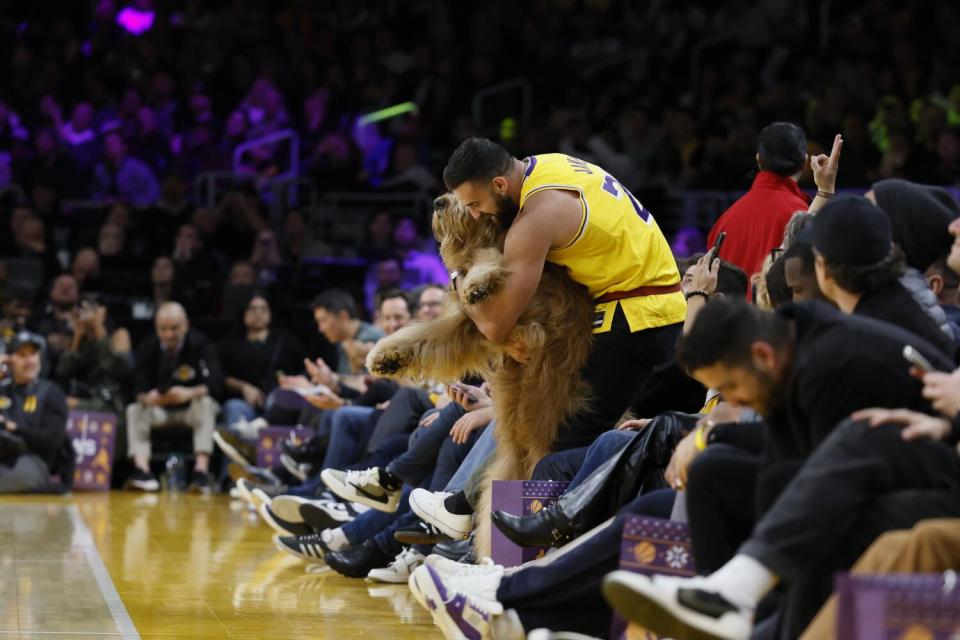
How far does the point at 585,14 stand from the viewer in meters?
15.2

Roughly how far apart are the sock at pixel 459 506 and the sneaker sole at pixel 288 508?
1.40 meters

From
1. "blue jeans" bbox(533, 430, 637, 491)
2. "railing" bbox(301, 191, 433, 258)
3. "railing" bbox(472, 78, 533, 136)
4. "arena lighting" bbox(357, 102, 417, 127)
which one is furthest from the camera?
"railing" bbox(472, 78, 533, 136)

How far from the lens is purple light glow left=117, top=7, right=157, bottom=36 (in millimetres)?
15359

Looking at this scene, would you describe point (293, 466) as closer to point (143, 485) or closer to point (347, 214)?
point (143, 485)

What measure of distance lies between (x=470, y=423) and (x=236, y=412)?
5261 mm

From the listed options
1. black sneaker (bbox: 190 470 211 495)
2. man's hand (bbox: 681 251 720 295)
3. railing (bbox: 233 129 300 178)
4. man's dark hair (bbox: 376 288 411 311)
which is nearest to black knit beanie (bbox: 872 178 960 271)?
man's hand (bbox: 681 251 720 295)

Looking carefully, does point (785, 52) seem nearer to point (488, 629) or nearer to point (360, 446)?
point (360, 446)

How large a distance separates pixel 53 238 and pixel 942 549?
1035 centimetres

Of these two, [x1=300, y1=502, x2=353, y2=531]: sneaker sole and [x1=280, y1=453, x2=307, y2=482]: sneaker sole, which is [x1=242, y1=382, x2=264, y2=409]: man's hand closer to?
[x1=280, y1=453, x2=307, y2=482]: sneaker sole

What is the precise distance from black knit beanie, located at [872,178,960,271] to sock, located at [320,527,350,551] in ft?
9.92

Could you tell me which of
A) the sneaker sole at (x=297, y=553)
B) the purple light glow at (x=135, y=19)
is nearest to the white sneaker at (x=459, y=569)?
the sneaker sole at (x=297, y=553)

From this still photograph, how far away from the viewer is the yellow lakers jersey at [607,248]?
459 centimetres

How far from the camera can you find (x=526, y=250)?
4.49 metres

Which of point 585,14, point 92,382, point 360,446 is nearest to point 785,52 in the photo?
point 585,14
